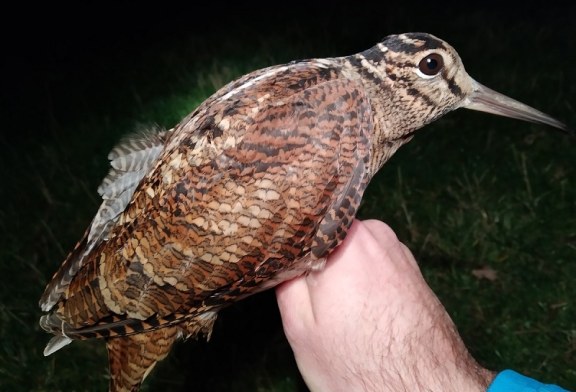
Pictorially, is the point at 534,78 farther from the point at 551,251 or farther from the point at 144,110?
the point at 144,110

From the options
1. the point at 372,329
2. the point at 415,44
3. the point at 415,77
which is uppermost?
the point at 415,44

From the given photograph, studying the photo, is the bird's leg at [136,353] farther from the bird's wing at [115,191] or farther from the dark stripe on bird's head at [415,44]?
the dark stripe on bird's head at [415,44]

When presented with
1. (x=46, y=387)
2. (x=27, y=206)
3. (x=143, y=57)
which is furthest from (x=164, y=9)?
(x=46, y=387)

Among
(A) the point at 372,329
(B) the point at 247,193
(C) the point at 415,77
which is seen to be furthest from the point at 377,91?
(A) the point at 372,329

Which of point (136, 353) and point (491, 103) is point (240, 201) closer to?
point (136, 353)

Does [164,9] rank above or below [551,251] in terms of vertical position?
above

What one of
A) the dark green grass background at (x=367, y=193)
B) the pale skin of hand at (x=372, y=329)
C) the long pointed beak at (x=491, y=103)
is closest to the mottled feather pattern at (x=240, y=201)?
the pale skin of hand at (x=372, y=329)
